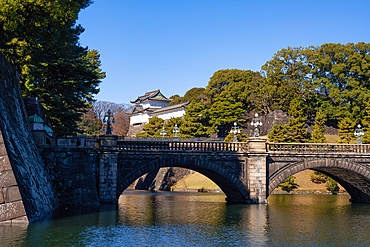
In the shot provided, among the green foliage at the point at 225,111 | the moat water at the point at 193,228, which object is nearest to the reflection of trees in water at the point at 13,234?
the moat water at the point at 193,228

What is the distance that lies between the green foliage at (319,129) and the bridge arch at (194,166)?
26680 millimetres

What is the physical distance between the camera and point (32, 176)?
24453 mm

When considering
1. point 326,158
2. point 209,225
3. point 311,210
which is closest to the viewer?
point 209,225

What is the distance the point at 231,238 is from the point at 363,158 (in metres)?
24.2

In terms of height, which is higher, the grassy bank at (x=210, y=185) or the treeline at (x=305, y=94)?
the treeline at (x=305, y=94)

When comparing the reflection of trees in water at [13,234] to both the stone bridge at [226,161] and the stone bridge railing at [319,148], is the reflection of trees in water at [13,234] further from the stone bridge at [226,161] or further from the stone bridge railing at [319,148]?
the stone bridge railing at [319,148]

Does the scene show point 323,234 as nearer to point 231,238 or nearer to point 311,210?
point 231,238

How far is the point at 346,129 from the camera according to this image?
67.8 meters

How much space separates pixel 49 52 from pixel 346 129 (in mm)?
51028

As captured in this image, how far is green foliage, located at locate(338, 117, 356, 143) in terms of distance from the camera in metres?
64.0

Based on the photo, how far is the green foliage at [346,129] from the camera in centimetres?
6400

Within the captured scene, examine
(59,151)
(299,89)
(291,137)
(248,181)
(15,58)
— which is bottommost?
(248,181)

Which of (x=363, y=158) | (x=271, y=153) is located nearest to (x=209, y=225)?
(x=271, y=153)

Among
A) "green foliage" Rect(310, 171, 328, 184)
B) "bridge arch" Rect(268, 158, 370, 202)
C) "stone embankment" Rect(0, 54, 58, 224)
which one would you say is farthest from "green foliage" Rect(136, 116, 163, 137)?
"stone embankment" Rect(0, 54, 58, 224)
